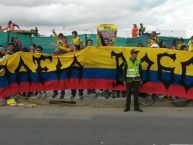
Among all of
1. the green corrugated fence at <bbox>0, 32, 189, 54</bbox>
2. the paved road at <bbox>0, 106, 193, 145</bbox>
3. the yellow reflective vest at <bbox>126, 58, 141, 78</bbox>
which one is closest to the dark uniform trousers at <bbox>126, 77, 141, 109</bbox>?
the yellow reflective vest at <bbox>126, 58, 141, 78</bbox>

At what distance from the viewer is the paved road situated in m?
9.38

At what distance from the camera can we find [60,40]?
16.0 metres

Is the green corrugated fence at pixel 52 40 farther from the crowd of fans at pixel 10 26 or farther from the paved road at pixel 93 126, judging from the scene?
the paved road at pixel 93 126

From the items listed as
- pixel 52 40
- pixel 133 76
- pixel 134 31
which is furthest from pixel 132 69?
pixel 134 31

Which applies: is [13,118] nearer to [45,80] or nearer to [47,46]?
[45,80]

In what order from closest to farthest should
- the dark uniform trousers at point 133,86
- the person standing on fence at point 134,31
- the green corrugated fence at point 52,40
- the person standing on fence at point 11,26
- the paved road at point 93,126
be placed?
the paved road at point 93,126, the dark uniform trousers at point 133,86, the green corrugated fence at point 52,40, the person standing on fence at point 11,26, the person standing on fence at point 134,31

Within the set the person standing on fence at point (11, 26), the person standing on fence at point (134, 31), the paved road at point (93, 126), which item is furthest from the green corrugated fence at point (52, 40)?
the paved road at point (93, 126)

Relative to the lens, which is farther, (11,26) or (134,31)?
(134,31)

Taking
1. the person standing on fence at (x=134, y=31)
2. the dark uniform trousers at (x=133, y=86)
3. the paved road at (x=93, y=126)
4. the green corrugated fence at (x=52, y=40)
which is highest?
the person standing on fence at (x=134, y=31)

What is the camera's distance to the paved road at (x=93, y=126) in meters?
9.38

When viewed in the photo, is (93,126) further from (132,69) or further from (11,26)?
(11,26)

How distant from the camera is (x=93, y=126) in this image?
10.9 meters

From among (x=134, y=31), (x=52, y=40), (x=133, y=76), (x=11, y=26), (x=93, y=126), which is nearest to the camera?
(x=93, y=126)

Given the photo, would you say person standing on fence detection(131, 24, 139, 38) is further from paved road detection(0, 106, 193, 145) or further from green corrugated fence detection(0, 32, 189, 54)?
paved road detection(0, 106, 193, 145)
